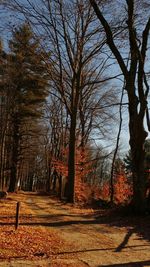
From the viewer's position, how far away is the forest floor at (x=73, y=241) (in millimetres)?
8477

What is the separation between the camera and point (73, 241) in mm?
10742

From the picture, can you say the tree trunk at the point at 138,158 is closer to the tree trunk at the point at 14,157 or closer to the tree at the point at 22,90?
the tree at the point at 22,90

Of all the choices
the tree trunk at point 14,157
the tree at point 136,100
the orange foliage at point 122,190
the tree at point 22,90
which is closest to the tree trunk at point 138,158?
the tree at point 136,100

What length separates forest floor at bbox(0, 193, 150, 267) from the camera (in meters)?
8.48

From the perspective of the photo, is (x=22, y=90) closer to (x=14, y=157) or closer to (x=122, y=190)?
(x=14, y=157)

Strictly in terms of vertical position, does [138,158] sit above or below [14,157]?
below

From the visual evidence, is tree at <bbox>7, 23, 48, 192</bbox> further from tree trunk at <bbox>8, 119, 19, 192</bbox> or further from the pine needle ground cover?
the pine needle ground cover

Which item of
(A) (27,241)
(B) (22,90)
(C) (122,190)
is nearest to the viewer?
(A) (27,241)

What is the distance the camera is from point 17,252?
8.70 m

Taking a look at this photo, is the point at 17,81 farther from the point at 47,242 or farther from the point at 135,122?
the point at 47,242

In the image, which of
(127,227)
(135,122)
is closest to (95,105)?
(135,122)

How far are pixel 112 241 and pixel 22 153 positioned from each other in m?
26.7

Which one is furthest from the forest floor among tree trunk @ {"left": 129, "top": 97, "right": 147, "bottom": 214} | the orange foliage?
the orange foliage

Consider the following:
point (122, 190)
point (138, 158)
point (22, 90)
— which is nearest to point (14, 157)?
point (22, 90)
